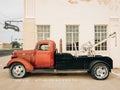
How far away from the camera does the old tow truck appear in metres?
11.0

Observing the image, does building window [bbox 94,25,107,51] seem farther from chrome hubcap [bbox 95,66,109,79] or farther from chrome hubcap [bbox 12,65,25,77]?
chrome hubcap [bbox 12,65,25,77]

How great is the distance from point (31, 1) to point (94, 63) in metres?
7.32

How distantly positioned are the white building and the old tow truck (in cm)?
446

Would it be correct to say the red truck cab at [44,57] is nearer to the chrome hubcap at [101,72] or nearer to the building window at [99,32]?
the chrome hubcap at [101,72]

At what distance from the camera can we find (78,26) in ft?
52.6

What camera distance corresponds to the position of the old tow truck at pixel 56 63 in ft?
36.2

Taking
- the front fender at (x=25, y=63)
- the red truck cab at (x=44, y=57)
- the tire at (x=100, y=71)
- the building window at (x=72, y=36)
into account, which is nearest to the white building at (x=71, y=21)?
the building window at (x=72, y=36)

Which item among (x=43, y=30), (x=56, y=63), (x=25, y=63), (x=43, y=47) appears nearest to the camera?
(x=25, y=63)

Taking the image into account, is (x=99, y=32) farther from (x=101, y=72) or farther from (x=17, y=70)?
(x=17, y=70)

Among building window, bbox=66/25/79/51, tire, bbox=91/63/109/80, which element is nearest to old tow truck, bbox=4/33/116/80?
tire, bbox=91/63/109/80

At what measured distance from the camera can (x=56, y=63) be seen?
11.3 metres

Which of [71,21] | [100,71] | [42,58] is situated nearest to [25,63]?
[42,58]

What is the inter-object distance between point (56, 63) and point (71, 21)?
5406mm

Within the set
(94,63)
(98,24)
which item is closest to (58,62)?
(94,63)
